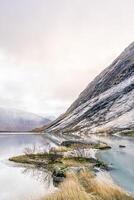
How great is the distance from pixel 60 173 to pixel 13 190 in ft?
21.7

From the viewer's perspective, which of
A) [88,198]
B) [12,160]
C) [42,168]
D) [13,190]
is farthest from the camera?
[12,160]

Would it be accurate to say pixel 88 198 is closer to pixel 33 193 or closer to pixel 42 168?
pixel 33 193

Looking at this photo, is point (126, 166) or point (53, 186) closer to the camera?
point (53, 186)

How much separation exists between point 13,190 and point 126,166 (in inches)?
914

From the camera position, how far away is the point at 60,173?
3538 cm

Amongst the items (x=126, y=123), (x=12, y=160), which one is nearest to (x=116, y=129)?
(x=126, y=123)

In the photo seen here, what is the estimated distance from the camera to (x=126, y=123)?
186375 mm

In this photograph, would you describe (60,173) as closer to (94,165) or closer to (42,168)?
(42,168)

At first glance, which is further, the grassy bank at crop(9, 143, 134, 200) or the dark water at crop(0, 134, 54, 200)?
the dark water at crop(0, 134, 54, 200)

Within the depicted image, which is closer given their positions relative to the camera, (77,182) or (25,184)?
(77,182)

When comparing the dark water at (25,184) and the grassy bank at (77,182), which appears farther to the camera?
the dark water at (25,184)

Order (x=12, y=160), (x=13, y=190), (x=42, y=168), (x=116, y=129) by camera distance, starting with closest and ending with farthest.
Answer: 1. (x=13, y=190)
2. (x=42, y=168)
3. (x=12, y=160)
4. (x=116, y=129)

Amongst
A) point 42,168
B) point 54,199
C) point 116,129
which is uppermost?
point 116,129

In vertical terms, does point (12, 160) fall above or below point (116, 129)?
below
